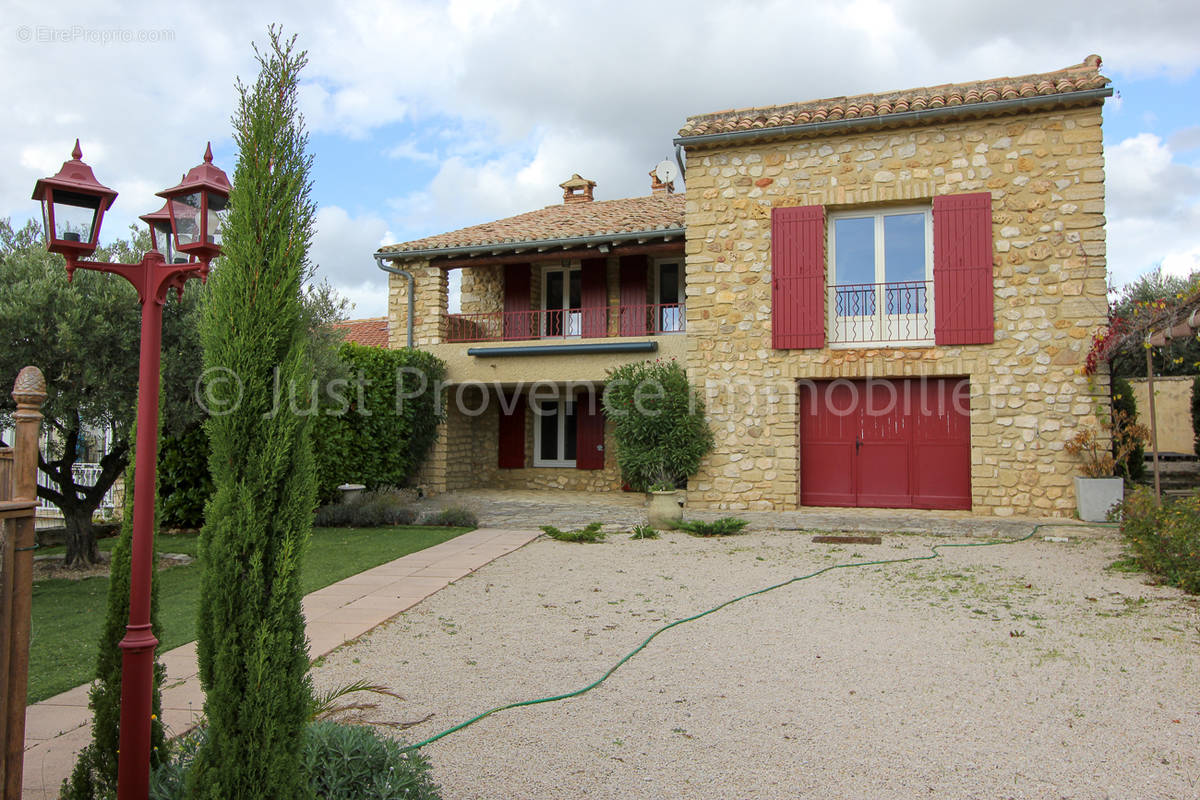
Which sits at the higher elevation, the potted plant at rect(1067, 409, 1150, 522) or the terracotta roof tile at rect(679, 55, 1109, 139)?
the terracotta roof tile at rect(679, 55, 1109, 139)

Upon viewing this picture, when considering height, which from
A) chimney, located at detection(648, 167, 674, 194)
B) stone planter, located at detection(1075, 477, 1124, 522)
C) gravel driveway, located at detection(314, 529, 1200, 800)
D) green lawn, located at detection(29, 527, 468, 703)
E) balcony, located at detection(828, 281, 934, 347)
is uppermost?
chimney, located at detection(648, 167, 674, 194)

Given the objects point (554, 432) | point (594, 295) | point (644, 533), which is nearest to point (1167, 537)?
point (644, 533)

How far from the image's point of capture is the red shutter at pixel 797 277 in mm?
10359

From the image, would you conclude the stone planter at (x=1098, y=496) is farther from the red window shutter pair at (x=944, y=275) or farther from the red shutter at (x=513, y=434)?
the red shutter at (x=513, y=434)

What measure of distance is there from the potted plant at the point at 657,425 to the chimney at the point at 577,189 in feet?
23.2

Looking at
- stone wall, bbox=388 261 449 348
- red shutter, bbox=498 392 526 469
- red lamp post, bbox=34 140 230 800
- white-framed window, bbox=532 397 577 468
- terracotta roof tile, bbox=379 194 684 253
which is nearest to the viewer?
red lamp post, bbox=34 140 230 800

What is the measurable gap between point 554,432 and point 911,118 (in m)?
8.79

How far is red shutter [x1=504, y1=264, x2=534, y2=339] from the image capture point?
1446 cm

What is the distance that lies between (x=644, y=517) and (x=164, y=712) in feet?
25.2

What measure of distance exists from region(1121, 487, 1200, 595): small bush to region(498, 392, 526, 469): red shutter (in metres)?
10.8

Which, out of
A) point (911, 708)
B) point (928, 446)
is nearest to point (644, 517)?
point (928, 446)

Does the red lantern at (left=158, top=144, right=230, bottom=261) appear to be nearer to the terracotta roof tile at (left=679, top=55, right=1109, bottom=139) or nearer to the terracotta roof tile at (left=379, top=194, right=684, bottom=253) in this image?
the terracotta roof tile at (left=679, top=55, right=1109, bottom=139)

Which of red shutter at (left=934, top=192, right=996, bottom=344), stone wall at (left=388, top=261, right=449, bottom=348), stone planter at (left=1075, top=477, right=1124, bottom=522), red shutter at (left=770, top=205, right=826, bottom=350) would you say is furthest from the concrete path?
stone planter at (left=1075, top=477, right=1124, bottom=522)

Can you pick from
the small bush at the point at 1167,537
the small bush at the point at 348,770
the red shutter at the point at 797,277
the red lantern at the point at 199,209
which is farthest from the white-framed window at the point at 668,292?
the small bush at the point at 348,770
